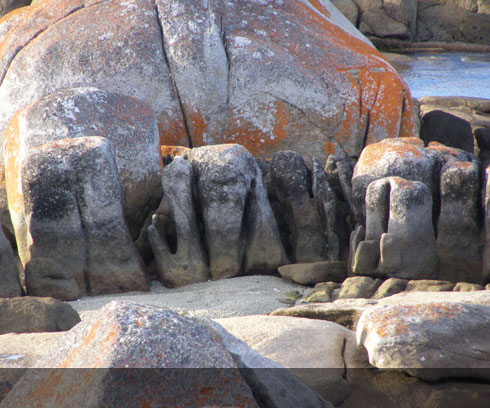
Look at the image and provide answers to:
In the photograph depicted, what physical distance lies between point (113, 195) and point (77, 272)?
622mm

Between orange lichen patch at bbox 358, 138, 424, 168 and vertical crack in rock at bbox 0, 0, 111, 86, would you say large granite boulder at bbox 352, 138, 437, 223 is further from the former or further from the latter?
vertical crack in rock at bbox 0, 0, 111, 86

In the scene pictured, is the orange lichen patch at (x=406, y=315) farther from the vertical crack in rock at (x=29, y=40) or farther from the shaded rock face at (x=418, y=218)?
the vertical crack in rock at (x=29, y=40)

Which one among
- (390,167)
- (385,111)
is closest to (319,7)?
(385,111)

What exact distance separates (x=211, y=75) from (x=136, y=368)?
16.5 feet

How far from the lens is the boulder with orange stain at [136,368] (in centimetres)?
206

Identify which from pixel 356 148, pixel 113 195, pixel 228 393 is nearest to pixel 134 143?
pixel 113 195

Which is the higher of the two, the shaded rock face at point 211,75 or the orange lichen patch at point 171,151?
the shaded rock face at point 211,75

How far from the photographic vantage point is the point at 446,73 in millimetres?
17656

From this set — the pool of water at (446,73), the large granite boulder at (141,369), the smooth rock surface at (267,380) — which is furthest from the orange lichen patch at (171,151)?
the pool of water at (446,73)

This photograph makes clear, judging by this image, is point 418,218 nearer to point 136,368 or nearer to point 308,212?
point 308,212

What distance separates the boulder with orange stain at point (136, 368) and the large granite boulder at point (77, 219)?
9.16 ft

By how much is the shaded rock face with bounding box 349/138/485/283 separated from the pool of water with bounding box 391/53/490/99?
29.2 ft

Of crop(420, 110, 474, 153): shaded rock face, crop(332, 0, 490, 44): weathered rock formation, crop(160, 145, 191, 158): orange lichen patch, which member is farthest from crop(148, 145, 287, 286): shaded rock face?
crop(332, 0, 490, 44): weathered rock formation

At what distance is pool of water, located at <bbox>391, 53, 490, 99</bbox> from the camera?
49.3 feet
